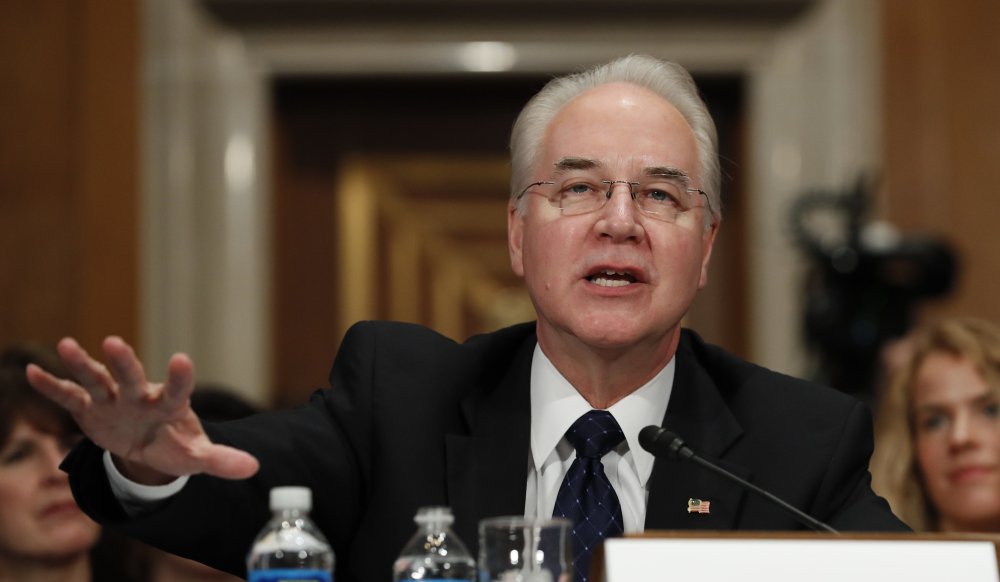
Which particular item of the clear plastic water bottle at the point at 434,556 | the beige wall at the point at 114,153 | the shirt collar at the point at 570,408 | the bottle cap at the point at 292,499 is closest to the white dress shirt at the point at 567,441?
the shirt collar at the point at 570,408

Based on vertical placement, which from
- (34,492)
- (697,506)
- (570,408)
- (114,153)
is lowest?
(34,492)

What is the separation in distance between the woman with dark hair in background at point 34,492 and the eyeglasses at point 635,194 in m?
1.30

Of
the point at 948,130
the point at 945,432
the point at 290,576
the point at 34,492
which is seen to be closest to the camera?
the point at 290,576

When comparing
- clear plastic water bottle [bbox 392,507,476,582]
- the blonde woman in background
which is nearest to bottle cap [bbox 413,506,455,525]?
clear plastic water bottle [bbox 392,507,476,582]

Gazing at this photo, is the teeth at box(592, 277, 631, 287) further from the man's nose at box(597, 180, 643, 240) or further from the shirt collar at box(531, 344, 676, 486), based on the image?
the shirt collar at box(531, 344, 676, 486)

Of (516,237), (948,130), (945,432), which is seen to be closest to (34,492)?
(516,237)

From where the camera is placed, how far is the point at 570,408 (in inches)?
76.8

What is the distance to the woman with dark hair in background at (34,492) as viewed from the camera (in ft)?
8.86

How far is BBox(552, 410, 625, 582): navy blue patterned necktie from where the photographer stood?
1.71m

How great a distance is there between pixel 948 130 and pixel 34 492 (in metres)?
3.12

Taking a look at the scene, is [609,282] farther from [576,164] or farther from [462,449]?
[462,449]

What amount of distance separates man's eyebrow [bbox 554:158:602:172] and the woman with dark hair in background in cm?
131

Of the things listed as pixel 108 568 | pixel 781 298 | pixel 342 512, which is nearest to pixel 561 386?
pixel 342 512

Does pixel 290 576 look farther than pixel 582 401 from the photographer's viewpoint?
No
